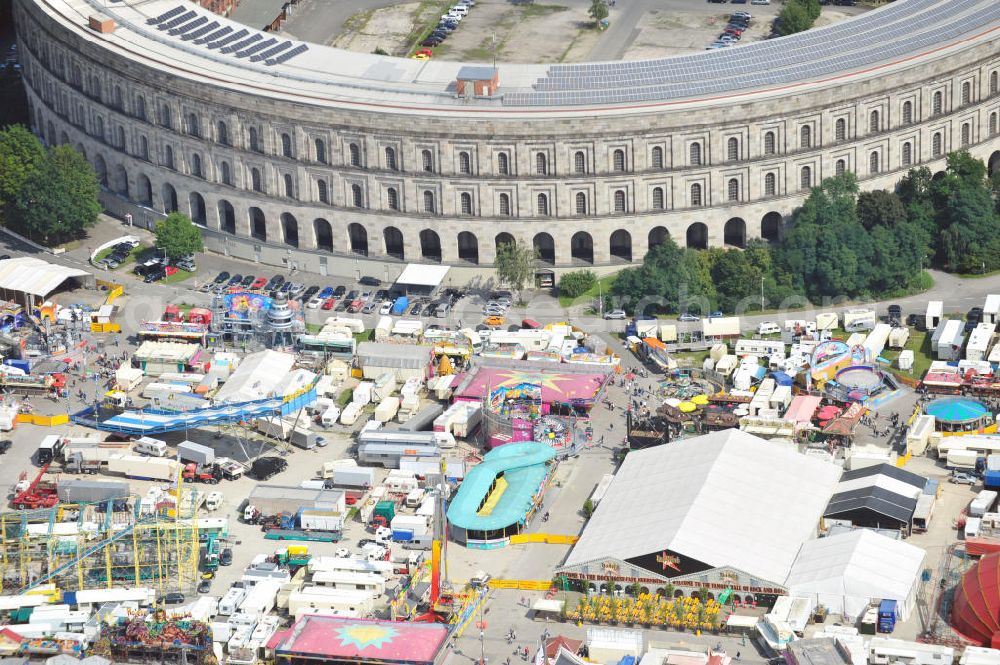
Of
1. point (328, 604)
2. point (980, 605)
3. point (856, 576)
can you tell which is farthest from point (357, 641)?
point (980, 605)

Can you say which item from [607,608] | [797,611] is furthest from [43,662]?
[797,611]

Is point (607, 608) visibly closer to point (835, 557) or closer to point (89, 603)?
point (835, 557)

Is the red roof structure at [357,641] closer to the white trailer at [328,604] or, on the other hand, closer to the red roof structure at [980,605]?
the white trailer at [328,604]

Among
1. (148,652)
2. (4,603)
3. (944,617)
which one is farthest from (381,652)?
(944,617)

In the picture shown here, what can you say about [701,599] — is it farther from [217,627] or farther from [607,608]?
[217,627]

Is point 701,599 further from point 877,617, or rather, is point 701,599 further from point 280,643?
point 280,643
